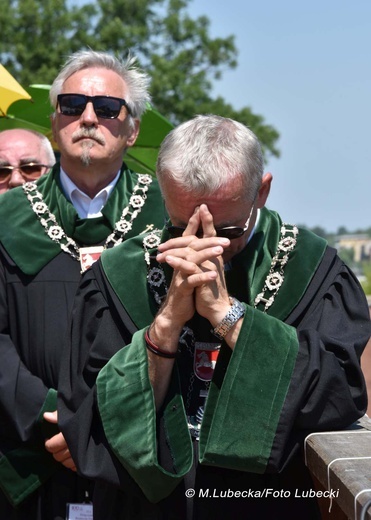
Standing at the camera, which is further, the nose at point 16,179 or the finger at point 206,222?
the nose at point 16,179

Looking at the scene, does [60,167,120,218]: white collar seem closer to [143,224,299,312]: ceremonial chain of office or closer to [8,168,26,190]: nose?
[8,168,26,190]: nose

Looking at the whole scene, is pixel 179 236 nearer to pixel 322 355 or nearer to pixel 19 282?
pixel 322 355

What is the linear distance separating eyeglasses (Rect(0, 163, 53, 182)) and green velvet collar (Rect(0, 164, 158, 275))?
110 centimetres

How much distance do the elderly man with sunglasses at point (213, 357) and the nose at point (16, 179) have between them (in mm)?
2526

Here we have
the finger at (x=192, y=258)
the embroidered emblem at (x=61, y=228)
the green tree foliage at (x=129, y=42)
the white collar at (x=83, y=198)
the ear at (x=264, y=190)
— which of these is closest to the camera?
the finger at (x=192, y=258)

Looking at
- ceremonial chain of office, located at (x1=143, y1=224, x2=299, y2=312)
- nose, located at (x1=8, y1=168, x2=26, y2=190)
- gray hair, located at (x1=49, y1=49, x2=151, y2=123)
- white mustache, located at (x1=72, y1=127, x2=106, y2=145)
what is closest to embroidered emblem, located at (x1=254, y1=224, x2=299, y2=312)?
ceremonial chain of office, located at (x1=143, y1=224, x2=299, y2=312)

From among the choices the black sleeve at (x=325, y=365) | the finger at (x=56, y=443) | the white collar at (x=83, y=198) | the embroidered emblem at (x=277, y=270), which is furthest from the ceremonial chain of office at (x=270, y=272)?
the white collar at (x=83, y=198)

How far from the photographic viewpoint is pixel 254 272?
11.1 ft

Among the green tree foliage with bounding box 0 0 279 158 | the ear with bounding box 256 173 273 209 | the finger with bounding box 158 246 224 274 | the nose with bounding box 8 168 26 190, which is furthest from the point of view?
the green tree foliage with bounding box 0 0 279 158

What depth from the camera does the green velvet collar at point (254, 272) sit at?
3.35m

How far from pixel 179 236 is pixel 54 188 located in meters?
1.70

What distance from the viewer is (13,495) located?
14.4ft

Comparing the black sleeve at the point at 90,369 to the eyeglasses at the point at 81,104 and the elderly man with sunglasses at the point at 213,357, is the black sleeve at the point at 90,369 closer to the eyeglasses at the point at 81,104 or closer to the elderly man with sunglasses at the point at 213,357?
the elderly man with sunglasses at the point at 213,357

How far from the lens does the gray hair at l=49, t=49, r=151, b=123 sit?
15.9 ft
